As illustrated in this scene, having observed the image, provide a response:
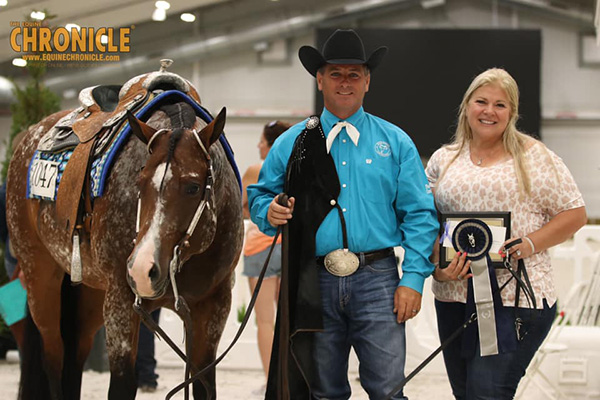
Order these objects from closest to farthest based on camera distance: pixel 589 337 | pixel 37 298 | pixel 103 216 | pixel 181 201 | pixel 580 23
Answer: pixel 181 201 < pixel 103 216 < pixel 37 298 < pixel 589 337 < pixel 580 23

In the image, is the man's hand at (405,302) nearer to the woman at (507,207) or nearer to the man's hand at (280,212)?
the woman at (507,207)

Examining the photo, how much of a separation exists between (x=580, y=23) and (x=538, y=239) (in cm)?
1117

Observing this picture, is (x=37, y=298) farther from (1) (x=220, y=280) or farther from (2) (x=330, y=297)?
(2) (x=330, y=297)

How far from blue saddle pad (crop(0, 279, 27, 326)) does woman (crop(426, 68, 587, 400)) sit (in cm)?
267

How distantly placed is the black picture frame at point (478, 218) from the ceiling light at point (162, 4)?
31.4 feet

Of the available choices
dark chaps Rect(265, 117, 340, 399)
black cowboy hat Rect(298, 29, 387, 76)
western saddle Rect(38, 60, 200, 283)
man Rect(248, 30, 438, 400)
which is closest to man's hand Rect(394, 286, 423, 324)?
man Rect(248, 30, 438, 400)

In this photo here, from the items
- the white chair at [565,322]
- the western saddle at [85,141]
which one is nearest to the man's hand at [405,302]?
the western saddle at [85,141]

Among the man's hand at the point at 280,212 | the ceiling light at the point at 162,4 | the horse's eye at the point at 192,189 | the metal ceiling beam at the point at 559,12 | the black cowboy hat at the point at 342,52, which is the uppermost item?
the metal ceiling beam at the point at 559,12

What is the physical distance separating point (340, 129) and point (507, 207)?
2.22 ft

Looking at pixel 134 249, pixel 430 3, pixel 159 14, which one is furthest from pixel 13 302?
pixel 430 3

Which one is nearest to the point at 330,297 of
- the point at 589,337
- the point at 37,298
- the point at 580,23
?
the point at 37,298

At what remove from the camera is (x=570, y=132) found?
12273mm

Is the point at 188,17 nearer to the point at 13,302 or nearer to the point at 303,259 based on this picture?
the point at 13,302

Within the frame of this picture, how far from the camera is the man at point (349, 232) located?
2377 mm
